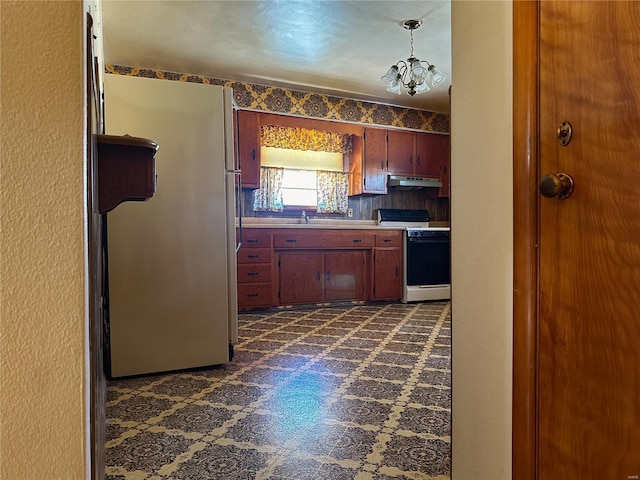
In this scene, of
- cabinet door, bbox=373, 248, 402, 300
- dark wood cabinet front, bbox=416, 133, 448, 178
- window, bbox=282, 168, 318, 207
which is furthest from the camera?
dark wood cabinet front, bbox=416, 133, 448, 178

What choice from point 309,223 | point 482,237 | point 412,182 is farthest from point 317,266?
point 482,237

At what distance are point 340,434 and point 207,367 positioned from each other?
1.12 metres

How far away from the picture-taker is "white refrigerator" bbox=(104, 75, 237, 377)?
225 centimetres

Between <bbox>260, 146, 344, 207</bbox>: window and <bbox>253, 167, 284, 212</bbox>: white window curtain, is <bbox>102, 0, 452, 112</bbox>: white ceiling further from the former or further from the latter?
<bbox>253, 167, 284, 212</bbox>: white window curtain

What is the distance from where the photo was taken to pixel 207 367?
7.97 ft

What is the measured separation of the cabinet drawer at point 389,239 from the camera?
Result: 4637 mm

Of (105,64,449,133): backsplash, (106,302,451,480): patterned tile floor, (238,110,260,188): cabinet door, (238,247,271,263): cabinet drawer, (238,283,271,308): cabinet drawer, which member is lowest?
(106,302,451,480): patterned tile floor

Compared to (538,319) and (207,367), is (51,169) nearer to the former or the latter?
(538,319)

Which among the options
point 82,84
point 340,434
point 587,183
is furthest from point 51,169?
point 340,434

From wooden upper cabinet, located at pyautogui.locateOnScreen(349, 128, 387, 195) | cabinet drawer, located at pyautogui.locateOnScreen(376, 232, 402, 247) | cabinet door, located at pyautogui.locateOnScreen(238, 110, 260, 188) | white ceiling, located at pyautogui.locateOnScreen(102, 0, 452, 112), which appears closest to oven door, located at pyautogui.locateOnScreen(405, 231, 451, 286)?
cabinet drawer, located at pyautogui.locateOnScreen(376, 232, 402, 247)

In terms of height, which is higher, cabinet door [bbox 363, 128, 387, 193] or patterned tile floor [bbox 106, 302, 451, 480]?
cabinet door [bbox 363, 128, 387, 193]

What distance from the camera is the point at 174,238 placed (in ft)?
7.71

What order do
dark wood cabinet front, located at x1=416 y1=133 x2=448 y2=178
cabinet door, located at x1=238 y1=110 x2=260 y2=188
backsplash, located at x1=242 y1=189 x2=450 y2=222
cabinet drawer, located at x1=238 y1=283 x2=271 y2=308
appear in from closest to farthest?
1. cabinet drawer, located at x1=238 y1=283 x2=271 y2=308
2. cabinet door, located at x1=238 y1=110 x2=260 y2=188
3. backsplash, located at x1=242 y1=189 x2=450 y2=222
4. dark wood cabinet front, located at x1=416 y1=133 x2=448 y2=178

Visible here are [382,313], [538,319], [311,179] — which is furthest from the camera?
[311,179]
